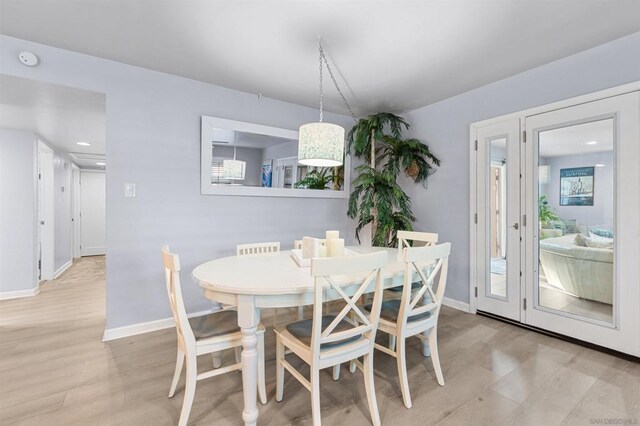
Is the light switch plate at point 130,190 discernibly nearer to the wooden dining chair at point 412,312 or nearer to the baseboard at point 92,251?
the wooden dining chair at point 412,312

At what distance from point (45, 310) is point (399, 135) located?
4506 mm

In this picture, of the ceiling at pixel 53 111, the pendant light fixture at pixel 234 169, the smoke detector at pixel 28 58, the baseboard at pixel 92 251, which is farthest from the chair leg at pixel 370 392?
the baseboard at pixel 92 251

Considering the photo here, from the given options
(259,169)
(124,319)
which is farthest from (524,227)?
(124,319)

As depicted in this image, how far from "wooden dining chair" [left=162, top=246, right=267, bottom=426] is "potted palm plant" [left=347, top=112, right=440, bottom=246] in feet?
7.08

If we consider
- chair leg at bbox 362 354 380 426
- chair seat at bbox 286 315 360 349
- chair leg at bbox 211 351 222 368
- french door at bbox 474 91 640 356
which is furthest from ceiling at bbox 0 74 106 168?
french door at bbox 474 91 640 356

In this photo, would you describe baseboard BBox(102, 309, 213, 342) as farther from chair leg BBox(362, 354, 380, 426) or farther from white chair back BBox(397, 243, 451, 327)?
white chair back BBox(397, 243, 451, 327)

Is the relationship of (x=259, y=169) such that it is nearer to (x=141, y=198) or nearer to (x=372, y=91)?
(x=141, y=198)

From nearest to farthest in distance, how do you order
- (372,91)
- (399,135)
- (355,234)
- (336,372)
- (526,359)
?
(336,372)
(526,359)
(372,91)
(399,135)
(355,234)

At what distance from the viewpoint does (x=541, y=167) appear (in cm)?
268

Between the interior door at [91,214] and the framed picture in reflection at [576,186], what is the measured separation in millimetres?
8145

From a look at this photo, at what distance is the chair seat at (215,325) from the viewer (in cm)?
164

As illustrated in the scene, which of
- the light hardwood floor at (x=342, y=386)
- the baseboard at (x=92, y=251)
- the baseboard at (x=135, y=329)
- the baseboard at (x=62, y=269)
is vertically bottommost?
the light hardwood floor at (x=342, y=386)

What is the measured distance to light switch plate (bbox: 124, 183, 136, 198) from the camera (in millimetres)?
2605

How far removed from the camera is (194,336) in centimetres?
158
